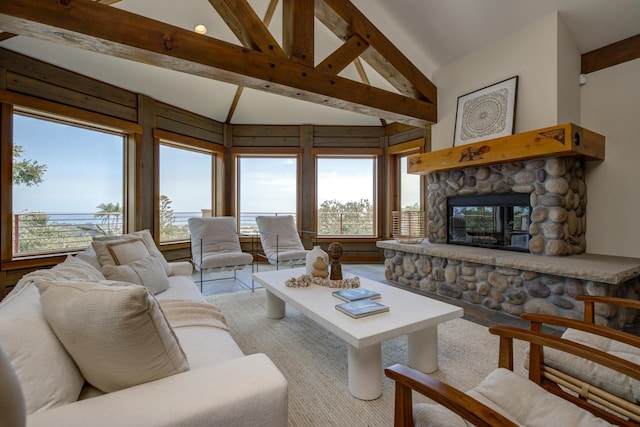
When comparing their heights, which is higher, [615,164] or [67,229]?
[615,164]

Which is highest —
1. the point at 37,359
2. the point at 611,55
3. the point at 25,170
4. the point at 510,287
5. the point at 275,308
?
the point at 611,55

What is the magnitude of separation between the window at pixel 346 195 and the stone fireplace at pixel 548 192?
2.34 m

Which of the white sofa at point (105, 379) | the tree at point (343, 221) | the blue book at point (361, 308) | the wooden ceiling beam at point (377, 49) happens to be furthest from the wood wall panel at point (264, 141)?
the white sofa at point (105, 379)

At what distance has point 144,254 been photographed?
2369 mm

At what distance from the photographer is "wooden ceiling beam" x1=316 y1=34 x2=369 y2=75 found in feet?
10.5

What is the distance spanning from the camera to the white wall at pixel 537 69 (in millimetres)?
2984

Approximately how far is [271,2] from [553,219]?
391 centimetres

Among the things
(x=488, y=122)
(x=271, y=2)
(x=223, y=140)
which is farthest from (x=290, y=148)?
(x=488, y=122)

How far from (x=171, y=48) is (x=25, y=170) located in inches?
91.3

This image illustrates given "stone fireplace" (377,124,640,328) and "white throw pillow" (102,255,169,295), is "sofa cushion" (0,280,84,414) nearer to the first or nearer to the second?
"white throw pillow" (102,255,169,295)

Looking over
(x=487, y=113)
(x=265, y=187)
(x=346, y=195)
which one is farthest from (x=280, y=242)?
(x=487, y=113)

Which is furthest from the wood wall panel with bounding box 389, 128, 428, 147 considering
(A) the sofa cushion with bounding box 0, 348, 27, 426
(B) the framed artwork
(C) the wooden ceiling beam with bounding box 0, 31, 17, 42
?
(A) the sofa cushion with bounding box 0, 348, 27, 426

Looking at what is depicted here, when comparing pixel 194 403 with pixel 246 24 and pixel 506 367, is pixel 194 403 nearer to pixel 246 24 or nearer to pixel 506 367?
pixel 506 367

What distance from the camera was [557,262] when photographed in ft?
8.81
